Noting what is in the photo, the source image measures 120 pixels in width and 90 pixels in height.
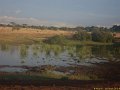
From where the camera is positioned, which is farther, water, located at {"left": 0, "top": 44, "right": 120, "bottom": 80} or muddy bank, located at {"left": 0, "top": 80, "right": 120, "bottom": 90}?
water, located at {"left": 0, "top": 44, "right": 120, "bottom": 80}

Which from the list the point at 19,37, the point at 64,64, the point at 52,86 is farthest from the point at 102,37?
the point at 52,86

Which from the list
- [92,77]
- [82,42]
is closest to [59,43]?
[82,42]

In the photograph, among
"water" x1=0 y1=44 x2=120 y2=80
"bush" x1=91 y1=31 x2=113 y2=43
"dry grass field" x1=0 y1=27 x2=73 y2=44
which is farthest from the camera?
"bush" x1=91 y1=31 x2=113 y2=43

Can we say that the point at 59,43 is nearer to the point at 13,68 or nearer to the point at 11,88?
the point at 13,68

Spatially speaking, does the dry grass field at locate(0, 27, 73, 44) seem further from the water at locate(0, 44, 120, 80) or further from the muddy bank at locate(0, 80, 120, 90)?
the muddy bank at locate(0, 80, 120, 90)

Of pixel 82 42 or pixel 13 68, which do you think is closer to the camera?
pixel 13 68

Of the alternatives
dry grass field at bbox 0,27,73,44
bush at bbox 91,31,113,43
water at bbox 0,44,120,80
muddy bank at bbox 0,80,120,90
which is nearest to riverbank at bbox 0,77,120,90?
muddy bank at bbox 0,80,120,90

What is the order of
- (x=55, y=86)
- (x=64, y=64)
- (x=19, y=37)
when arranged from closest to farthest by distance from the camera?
(x=55, y=86), (x=64, y=64), (x=19, y=37)

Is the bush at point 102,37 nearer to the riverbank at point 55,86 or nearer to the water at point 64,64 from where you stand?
the water at point 64,64

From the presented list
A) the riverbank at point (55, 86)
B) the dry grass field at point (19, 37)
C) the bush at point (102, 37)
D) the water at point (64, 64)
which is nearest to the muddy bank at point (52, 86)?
the riverbank at point (55, 86)

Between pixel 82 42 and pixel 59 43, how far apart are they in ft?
31.7

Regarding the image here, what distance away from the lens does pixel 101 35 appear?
8950cm

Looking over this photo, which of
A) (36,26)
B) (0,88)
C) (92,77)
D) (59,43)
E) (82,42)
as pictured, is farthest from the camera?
(36,26)

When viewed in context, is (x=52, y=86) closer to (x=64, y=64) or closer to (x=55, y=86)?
(x=55, y=86)
